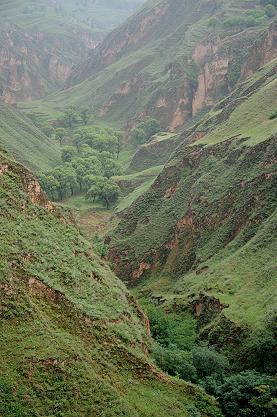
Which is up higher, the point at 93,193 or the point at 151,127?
the point at 93,193

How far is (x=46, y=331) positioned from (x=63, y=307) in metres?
2.84

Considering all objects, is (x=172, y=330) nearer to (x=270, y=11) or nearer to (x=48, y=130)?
(x=270, y=11)

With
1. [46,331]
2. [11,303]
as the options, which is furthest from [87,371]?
[11,303]

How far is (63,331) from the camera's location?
31109 millimetres

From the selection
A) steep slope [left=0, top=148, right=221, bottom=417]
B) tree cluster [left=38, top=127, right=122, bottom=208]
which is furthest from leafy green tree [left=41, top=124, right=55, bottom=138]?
steep slope [left=0, top=148, right=221, bottom=417]

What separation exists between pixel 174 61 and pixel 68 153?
3688 centimetres

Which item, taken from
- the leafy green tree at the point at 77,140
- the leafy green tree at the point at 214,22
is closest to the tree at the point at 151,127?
the leafy green tree at the point at 77,140

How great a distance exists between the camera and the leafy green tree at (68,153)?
109875 millimetres

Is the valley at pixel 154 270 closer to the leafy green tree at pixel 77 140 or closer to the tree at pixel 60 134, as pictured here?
the leafy green tree at pixel 77 140

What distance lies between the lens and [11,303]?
1193 inches

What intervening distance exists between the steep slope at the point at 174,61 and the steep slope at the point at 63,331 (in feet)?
242

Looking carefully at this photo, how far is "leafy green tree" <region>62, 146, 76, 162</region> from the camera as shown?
360 ft

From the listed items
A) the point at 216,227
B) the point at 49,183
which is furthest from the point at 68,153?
the point at 216,227

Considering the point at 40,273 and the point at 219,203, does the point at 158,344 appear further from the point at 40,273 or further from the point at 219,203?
the point at 219,203
